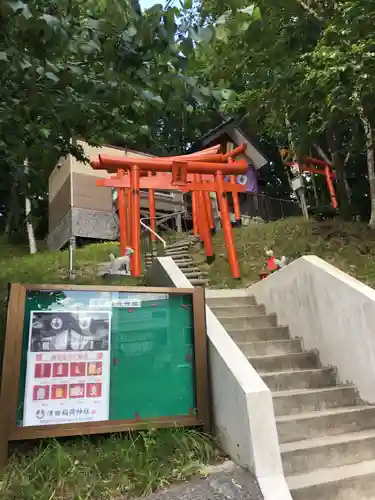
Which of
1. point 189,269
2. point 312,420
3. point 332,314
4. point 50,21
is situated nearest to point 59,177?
point 189,269

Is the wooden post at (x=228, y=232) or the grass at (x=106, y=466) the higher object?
the wooden post at (x=228, y=232)

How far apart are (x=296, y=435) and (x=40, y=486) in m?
2.13

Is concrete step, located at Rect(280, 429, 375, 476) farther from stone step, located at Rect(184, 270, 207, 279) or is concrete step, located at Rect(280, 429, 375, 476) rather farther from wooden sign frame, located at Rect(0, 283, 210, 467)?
stone step, located at Rect(184, 270, 207, 279)

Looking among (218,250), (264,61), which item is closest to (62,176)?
(218,250)

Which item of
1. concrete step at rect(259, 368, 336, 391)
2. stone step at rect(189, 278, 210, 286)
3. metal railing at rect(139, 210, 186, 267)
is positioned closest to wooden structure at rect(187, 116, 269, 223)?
metal railing at rect(139, 210, 186, 267)

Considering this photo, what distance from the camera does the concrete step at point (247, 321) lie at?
5.46 m

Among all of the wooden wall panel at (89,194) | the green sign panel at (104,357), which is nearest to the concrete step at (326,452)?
the green sign panel at (104,357)

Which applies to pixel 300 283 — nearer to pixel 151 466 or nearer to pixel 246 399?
pixel 246 399

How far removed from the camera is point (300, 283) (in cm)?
541

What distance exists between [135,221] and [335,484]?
23.9 feet

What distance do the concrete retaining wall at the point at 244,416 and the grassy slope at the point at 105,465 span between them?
0.89 feet

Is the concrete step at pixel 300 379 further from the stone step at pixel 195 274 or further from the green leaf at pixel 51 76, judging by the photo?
the stone step at pixel 195 274

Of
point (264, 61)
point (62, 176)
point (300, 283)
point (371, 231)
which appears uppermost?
point (62, 176)

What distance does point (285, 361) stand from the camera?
4.77m
